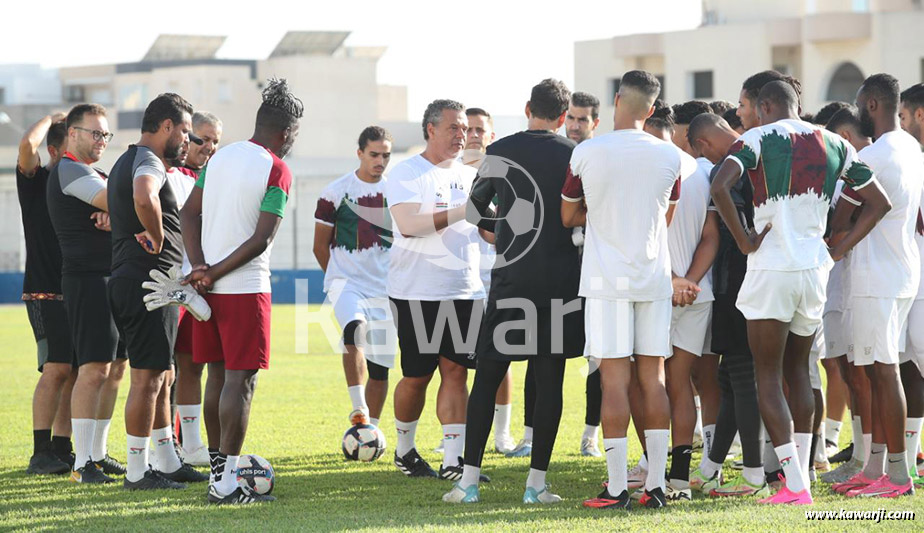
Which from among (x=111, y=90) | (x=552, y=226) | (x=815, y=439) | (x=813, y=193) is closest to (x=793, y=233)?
(x=813, y=193)

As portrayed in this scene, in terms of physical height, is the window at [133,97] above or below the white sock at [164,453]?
above

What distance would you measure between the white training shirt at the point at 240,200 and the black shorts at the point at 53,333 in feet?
6.98

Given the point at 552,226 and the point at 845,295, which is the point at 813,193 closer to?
the point at 845,295

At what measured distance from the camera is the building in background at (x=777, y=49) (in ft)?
163

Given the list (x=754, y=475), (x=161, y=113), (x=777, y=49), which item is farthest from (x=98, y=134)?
(x=777, y=49)

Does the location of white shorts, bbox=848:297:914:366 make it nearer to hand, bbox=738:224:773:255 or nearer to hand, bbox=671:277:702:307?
hand, bbox=738:224:773:255

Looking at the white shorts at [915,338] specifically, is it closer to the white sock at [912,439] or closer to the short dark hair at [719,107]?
the white sock at [912,439]

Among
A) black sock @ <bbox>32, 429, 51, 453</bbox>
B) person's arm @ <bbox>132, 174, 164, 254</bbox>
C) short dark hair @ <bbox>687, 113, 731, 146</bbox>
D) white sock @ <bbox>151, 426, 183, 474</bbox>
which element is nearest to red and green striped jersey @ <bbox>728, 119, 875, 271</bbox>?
short dark hair @ <bbox>687, 113, 731, 146</bbox>

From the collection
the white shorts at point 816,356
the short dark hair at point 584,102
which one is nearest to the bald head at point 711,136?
the white shorts at point 816,356

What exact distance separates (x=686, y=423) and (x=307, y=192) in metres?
38.0

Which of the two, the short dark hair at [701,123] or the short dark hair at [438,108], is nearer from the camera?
the short dark hair at [701,123]

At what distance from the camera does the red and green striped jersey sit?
22.9 ft

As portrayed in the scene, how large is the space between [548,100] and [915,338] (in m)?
2.93

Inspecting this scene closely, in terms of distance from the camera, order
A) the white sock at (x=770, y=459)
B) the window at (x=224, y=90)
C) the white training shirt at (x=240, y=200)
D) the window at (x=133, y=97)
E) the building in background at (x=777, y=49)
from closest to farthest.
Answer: the white training shirt at (x=240, y=200)
the white sock at (x=770, y=459)
the building in background at (x=777, y=49)
the window at (x=224, y=90)
the window at (x=133, y=97)
